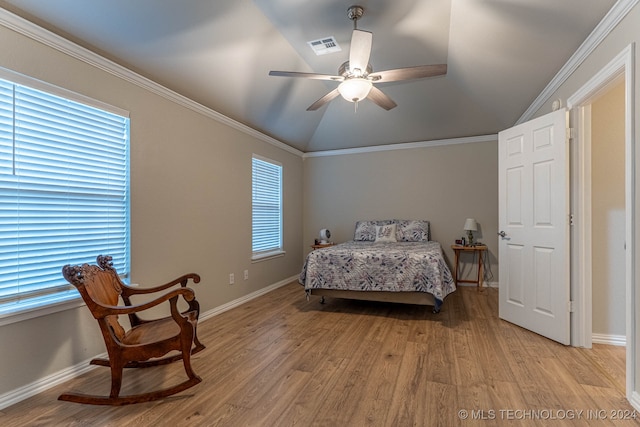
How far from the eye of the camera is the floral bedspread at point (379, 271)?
332 cm

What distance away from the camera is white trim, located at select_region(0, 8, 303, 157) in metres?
1.97

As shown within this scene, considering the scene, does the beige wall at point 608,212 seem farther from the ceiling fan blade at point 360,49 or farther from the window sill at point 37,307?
the window sill at point 37,307

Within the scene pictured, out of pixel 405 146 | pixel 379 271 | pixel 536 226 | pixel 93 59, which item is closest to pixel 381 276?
pixel 379 271

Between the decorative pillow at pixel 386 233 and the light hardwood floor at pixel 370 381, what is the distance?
1.83m

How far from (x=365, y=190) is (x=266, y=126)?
2220 mm

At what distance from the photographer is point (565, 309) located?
271cm

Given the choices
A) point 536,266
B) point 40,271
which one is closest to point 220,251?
point 40,271

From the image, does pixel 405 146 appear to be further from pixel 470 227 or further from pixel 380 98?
pixel 380 98

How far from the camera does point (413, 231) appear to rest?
5.09 metres

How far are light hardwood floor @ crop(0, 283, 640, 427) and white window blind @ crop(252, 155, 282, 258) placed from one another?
1578mm

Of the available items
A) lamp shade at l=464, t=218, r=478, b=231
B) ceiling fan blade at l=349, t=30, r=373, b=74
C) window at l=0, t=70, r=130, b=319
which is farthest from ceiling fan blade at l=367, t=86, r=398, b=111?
lamp shade at l=464, t=218, r=478, b=231

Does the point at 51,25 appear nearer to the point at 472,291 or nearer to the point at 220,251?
the point at 220,251

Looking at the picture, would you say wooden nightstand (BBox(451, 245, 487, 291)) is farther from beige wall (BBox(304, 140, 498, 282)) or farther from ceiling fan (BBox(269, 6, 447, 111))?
ceiling fan (BBox(269, 6, 447, 111))

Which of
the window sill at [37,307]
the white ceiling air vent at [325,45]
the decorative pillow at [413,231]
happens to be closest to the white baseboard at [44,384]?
the window sill at [37,307]
